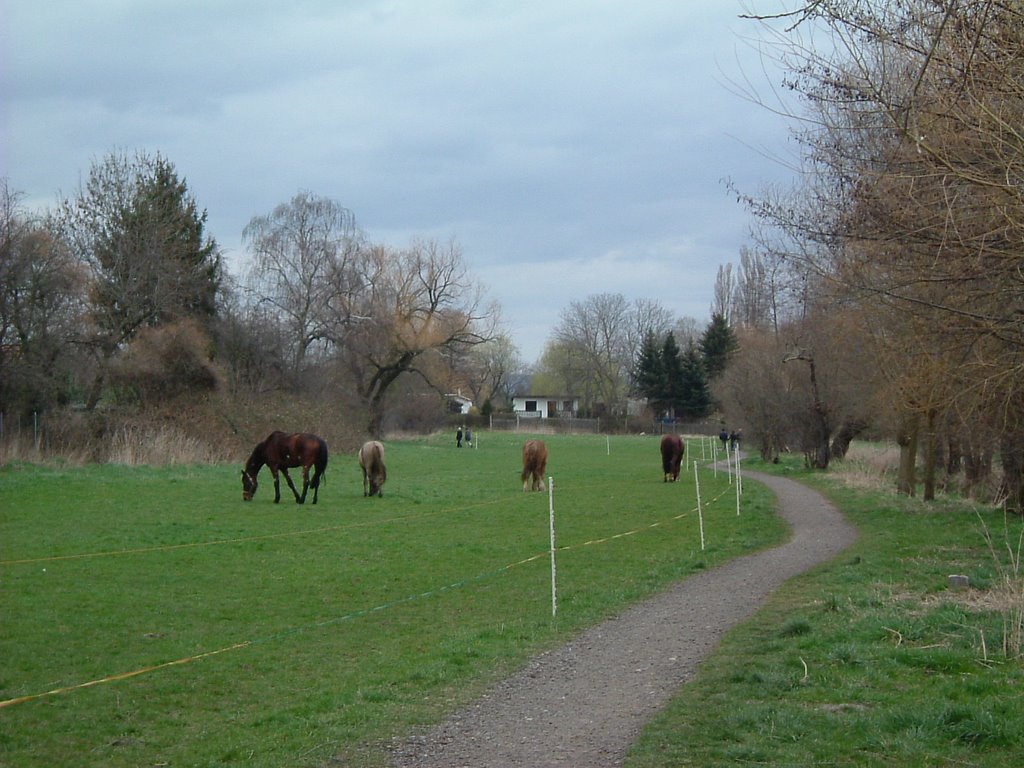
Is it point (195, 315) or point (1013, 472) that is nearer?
point (1013, 472)

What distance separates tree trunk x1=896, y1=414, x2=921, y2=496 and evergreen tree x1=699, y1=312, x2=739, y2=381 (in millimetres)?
60862

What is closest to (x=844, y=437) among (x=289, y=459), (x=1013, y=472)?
(x=1013, y=472)

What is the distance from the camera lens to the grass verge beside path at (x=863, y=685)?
Result: 19.7 ft

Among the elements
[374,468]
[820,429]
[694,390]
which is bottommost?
[374,468]

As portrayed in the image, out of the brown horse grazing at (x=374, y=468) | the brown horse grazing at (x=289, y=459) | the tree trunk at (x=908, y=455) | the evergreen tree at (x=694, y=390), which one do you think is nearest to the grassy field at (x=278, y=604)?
the brown horse grazing at (x=289, y=459)

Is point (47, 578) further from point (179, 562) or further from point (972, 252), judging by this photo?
point (972, 252)

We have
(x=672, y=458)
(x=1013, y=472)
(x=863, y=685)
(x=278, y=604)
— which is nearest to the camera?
(x=863, y=685)

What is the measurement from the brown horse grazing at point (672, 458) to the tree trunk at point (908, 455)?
841 cm

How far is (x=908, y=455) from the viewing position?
2770 cm

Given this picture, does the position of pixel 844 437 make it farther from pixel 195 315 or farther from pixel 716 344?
pixel 716 344

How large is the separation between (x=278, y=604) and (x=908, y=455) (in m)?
20.6

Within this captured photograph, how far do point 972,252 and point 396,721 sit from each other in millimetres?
6103

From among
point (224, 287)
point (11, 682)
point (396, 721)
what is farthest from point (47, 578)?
point (224, 287)

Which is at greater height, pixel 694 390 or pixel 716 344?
pixel 716 344
